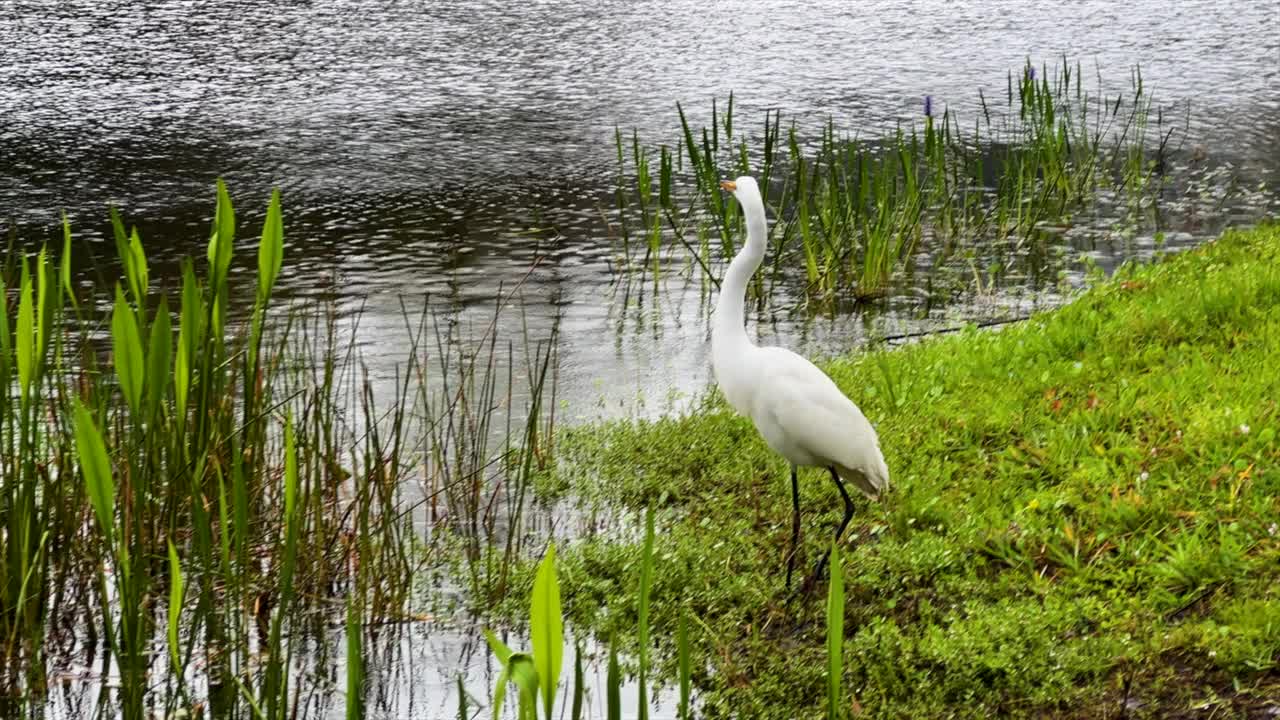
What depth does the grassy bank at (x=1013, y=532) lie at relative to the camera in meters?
3.23

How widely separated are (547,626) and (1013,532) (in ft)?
7.92

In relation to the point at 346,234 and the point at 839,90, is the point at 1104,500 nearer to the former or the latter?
the point at 346,234

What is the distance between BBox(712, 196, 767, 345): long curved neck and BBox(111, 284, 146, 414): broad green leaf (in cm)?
194

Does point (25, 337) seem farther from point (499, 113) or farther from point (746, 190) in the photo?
point (499, 113)

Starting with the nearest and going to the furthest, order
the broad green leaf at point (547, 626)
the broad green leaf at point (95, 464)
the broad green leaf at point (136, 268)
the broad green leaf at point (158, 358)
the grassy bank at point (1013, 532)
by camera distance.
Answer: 1. the broad green leaf at point (547, 626)
2. the broad green leaf at point (95, 464)
3. the broad green leaf at point (158, 358)
4. the broad green leaf at point (136, 268)
5. the grassy bank at point (1013, 532)

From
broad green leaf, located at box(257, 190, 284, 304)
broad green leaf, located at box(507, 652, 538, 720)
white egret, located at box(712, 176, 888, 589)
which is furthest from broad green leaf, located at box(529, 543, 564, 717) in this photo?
white egret, located at box(712, 176, 888, 589)

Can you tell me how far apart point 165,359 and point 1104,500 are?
260 cm

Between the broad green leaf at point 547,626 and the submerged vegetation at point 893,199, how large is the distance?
4161 mm

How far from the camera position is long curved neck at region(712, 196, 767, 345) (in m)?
4.00

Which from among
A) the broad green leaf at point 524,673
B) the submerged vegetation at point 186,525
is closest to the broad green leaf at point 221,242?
the submerged vegetation at point 186,525

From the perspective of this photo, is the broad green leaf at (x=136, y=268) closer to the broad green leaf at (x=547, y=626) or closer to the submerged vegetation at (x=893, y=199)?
the broad green leaf at (x=547, y=626)

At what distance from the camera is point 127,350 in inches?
90.9

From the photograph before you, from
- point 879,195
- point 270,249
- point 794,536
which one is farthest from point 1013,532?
point 879,195

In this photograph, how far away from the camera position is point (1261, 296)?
5336mm
